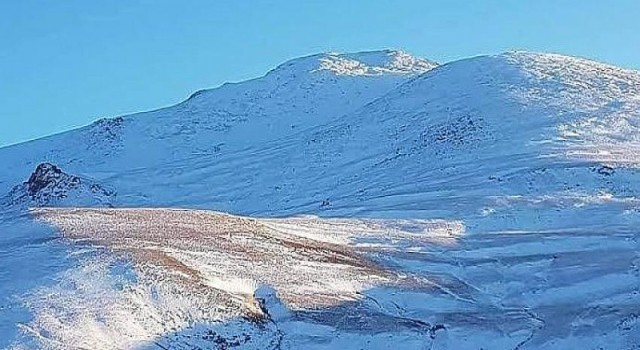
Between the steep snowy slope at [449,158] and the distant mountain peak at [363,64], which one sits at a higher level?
the distant mountain peak at [363,64]


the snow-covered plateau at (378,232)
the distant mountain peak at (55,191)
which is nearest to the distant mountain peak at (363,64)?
the snow-covered plateau at (378,232)

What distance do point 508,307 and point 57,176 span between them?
32.0 metres

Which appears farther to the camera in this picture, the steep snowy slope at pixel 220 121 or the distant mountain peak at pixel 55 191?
the steep snowy slope at pixel 220 121

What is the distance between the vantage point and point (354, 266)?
2253cm

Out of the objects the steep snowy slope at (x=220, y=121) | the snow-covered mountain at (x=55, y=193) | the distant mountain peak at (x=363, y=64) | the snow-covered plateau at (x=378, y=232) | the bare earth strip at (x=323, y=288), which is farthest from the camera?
the distant mountain peak at (x=363, y=64)

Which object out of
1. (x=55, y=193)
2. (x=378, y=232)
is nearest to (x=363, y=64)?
(x=55, y=193)

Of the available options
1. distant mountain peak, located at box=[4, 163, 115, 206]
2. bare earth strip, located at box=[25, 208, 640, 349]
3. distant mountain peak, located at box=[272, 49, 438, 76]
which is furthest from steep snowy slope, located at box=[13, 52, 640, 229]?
distant mountain peak, located at box=[272, 49, 438, 76]

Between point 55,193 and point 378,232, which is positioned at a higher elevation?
point 378,232

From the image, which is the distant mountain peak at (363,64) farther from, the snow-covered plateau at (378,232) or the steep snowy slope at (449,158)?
the snow-covered plateau at (378,232)

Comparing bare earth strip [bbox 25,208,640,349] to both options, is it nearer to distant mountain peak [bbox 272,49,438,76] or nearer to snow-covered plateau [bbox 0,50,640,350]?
snow-covered plateau [bbox 0,50,640,350]

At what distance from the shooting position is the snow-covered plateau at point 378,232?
1753cm

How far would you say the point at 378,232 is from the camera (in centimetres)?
2816

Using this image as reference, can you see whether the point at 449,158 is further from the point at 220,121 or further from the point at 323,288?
the point at 220,121

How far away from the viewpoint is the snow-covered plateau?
17531 mm
